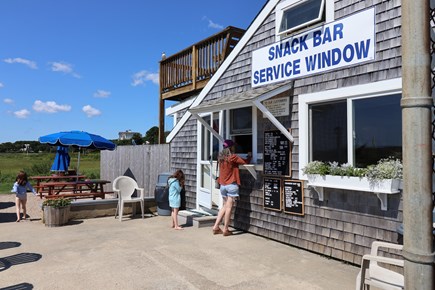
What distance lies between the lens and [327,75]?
16.7 feet

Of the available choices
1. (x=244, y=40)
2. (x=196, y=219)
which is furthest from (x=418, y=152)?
(x=196, y=219)

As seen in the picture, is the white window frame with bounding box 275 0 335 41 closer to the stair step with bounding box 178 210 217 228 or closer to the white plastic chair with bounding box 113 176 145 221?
the stair step with bounding box 178 210 217 228

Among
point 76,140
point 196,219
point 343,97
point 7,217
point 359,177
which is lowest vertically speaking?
point 7,217

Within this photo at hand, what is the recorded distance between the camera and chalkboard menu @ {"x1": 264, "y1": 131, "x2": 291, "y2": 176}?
5.69 meters

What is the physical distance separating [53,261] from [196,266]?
2.04m

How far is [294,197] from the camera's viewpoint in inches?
218

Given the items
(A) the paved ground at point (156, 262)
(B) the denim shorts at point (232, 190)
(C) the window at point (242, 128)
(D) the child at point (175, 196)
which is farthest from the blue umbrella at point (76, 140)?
(B) the denim shorts at point (232, 190)

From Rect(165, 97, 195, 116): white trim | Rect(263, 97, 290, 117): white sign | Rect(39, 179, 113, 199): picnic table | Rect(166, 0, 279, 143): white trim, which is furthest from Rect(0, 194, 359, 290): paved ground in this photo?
Rect(165, 97, 195, 116): white trim

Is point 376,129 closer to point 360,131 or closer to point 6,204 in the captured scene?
point 360,131

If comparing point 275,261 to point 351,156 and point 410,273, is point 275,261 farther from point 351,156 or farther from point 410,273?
point 410,273

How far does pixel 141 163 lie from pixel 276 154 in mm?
6450

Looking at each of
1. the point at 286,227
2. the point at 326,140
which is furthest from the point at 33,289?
the point at 326,140

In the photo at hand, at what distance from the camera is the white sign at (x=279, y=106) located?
572cm

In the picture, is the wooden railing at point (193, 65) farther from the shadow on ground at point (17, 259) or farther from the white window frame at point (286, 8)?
the shadow on ground at point (17, 259)
